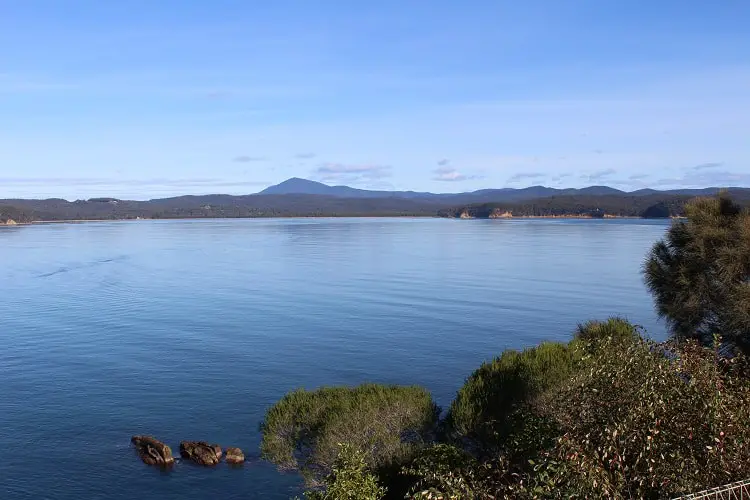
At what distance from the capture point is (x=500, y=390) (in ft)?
84.7

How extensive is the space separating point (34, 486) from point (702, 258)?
30.2 meters

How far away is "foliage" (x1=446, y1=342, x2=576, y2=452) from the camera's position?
23875 millimetres

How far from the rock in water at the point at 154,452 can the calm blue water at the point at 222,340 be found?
1.86ft

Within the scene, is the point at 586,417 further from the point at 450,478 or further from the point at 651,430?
the point at 450,478

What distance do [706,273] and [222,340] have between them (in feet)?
114

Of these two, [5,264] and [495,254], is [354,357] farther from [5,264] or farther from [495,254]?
[5,264]

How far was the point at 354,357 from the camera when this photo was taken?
44750 millimetres

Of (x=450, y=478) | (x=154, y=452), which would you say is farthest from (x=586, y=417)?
(x=154, y=452)

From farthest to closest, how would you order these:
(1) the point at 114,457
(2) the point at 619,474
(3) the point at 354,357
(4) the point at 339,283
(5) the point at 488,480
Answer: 1. (4) the point at 339,283
2. (3) the point at 354,357
3. (1) the point at 114,457
4. (5) the point at 488,480
5. (2) the point at 619,474

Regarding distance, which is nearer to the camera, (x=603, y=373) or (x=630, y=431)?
(x=630, y=431)

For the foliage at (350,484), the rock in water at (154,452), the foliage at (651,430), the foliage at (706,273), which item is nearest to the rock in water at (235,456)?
the rock in water at (154,452)

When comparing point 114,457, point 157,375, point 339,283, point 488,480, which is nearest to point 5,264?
point 339,283

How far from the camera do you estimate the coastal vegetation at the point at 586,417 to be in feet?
38.6

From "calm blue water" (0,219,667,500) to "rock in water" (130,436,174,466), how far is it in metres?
0.57
